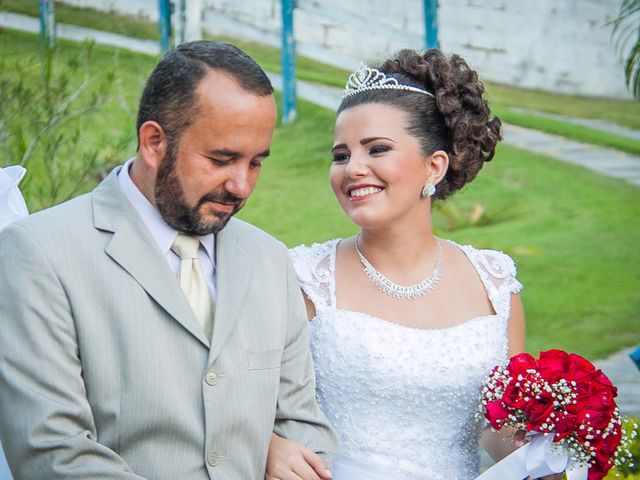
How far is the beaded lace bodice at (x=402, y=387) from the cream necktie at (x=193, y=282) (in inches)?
39.6

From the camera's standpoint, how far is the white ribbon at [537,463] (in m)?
3.43

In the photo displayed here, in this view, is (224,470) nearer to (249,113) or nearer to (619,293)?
(249,113)

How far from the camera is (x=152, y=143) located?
2803 mm

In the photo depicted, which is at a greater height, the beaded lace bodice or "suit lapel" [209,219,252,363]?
"suit lapel" [209,219,252,363]

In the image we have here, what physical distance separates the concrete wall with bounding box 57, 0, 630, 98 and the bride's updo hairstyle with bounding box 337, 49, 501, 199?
92.8 inches

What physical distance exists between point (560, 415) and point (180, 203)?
1.40 m

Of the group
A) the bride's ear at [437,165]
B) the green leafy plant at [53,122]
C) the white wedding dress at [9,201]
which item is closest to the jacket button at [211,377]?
the white wedding dress at [9,201]

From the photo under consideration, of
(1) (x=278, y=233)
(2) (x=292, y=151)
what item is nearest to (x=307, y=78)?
(2) (x=292, y=151)

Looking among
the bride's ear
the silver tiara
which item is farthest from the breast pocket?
the silver tiara

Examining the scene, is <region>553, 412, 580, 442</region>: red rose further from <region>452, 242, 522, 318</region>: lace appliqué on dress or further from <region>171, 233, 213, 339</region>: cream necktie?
<region>171, 233, 213, 339</region>: cream necktie

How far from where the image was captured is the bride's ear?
12.9ft

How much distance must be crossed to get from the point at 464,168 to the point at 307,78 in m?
2.50

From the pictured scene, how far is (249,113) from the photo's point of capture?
276 centimetres

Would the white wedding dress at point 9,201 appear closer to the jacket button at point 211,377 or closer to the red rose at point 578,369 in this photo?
the jacket button at point 211,377
